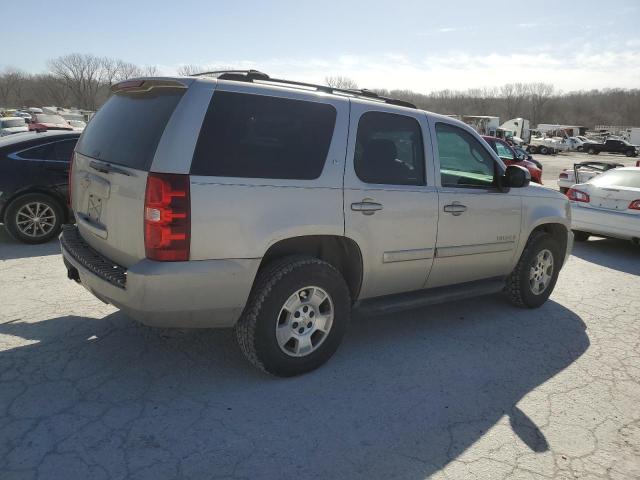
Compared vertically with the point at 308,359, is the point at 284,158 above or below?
above

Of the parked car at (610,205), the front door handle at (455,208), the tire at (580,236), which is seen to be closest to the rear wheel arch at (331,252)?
the front door handle at (455,208)

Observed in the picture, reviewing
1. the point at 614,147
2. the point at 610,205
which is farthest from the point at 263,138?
the point at 614,147

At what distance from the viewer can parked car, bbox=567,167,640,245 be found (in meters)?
7.54

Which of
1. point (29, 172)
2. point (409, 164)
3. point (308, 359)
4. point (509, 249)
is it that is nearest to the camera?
point (308, 359)

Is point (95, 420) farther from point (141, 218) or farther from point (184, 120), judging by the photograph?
point (184, 120)

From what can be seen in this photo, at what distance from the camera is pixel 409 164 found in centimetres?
380

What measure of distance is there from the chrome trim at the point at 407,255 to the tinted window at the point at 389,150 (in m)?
0.53

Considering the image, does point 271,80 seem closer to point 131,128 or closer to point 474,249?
point 131,128

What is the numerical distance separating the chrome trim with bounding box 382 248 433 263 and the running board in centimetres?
34

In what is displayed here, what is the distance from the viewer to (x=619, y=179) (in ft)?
26.9

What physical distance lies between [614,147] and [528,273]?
182ft

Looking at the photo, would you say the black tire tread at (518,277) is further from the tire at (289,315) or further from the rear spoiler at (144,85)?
the rear spoiler at (144,85)

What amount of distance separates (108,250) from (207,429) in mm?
1301

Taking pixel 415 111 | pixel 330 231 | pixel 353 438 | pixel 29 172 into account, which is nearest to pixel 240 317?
pixel 330 231
